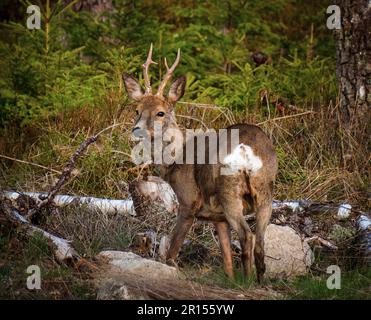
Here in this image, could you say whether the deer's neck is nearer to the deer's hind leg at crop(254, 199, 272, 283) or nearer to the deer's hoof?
the deer's hoof

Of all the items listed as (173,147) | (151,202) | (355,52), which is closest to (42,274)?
(173,147)

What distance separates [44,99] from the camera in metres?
11.9

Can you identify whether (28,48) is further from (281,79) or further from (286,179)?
(286,179)

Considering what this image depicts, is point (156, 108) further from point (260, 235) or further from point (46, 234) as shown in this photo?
point (260, 235)

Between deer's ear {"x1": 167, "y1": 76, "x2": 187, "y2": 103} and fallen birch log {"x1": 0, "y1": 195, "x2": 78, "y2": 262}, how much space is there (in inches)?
65.7

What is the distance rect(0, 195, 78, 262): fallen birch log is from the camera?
6.95 meters

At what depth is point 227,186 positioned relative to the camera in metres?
6.84

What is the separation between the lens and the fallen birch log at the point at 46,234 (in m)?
6.95

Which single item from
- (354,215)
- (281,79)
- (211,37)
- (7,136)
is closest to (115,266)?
(354,215)

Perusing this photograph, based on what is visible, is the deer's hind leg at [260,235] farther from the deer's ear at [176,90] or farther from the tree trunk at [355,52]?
the tree trunk at [355,52]

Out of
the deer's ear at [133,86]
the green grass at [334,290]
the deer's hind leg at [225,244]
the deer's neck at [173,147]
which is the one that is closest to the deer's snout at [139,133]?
the deer's neck at [173,147]

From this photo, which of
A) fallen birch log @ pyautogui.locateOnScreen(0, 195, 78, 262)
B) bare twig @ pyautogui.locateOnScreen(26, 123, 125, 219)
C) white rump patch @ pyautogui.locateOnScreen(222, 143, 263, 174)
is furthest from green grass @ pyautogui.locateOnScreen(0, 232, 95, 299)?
white rump patch @ pyautogui.locateOnScreen(222, 143, 263, 174)
